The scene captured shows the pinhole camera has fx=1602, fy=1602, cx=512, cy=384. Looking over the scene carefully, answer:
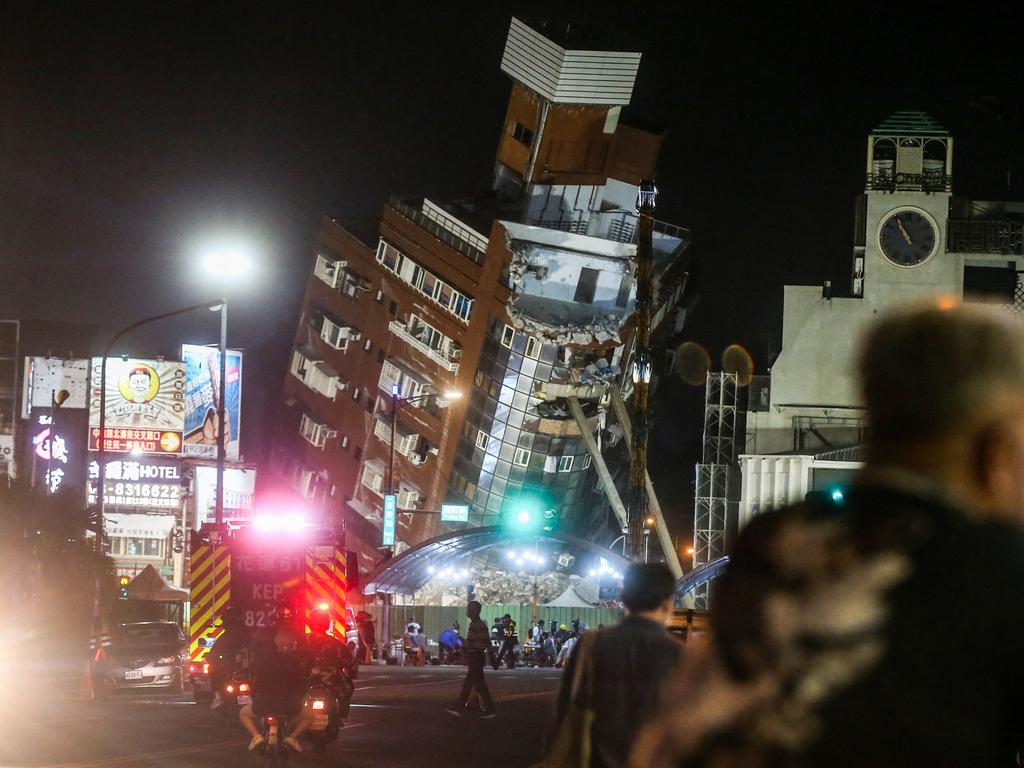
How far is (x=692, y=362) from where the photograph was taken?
79.8 metres

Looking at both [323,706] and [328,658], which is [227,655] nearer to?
[328,658]

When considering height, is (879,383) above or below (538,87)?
below

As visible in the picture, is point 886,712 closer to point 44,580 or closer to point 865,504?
point 865,504

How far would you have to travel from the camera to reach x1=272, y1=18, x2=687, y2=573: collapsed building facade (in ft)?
221

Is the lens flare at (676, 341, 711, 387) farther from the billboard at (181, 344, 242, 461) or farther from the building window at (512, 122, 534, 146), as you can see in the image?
the billboard at (181, 344, 242, 461)

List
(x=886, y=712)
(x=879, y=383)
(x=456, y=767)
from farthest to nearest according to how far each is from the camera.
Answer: (x=456, y=767), (x=879, y=383), (x=886, y=712)

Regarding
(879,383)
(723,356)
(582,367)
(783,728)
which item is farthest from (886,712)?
(723,356)

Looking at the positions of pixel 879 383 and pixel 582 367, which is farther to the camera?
pixel 582 367

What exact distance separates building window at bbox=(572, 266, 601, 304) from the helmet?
4597 cm

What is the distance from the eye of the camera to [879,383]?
2191 millimetres

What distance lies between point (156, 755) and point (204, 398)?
6198 cm

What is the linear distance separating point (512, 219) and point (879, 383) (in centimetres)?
6894

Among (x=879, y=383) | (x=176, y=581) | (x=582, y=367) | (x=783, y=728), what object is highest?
(x=582, y=367)

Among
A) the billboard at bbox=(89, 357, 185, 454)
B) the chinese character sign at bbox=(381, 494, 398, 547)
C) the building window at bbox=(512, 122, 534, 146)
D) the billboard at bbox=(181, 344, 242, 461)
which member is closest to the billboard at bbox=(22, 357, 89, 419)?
the billboard at bbox=(89, 357, 185, 454)
